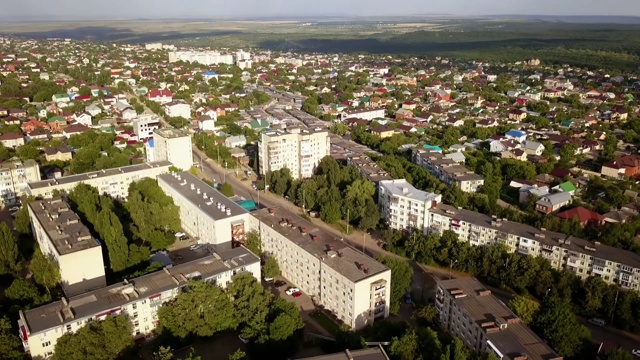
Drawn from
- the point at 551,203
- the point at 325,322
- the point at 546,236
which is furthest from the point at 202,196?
the point at 551,203

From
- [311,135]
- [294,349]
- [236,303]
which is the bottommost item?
[294,349]

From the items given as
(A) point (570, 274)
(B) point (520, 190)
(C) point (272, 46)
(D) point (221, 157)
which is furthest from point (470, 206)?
(C) point (272, 46)

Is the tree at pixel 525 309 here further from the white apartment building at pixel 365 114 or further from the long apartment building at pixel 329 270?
the white apartment building at pixel 365 114

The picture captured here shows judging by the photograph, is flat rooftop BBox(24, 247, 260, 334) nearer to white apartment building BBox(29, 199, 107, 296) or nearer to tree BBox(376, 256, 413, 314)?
white apartment building BBox(29, 199, 107, 296)

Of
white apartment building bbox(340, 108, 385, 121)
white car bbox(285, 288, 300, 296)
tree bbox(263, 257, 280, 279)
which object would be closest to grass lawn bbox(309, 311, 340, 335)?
white car bbox(285, 288, 300, 296)

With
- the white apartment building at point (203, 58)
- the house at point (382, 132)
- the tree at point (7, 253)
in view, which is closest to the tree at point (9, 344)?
the tree at point (7, 253)

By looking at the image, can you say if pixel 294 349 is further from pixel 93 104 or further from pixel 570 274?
pixel 93 104

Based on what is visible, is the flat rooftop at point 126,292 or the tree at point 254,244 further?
the tree at point 254,244
